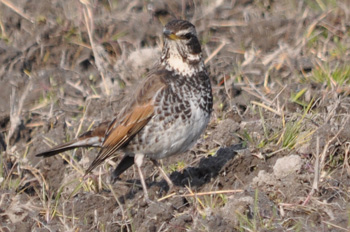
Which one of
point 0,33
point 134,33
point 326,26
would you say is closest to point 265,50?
point 326,26

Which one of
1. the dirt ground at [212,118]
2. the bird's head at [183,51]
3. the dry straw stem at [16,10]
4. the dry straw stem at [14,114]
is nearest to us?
the dirt ground at [212,118]

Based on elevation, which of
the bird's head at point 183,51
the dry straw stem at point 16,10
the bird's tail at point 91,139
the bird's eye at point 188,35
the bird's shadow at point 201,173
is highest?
the bird's eye at point 188,35

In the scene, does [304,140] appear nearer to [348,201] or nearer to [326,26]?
→ [348,201]

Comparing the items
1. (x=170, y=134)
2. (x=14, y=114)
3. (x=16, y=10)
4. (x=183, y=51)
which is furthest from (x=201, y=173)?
(x=16, y=10)

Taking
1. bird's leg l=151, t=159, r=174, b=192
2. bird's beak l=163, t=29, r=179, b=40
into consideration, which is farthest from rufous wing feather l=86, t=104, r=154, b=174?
bird's beak l=163, t=29, r=179, b=40

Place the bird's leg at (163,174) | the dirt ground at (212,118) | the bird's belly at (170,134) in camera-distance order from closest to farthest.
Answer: the dirt ground at (212,118)
the bird's belly at (170,134)
the bird's leg at (163,174)

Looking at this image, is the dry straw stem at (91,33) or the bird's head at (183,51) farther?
the dry straw stem at (91,33)

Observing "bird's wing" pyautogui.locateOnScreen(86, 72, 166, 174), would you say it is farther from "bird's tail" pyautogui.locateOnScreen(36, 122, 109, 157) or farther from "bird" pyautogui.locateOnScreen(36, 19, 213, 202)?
"bird's tail" pyautogui.locateOnScreen(36, 122, 109, 157)

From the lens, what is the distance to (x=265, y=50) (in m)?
9.10

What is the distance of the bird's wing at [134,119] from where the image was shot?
635 centimetres

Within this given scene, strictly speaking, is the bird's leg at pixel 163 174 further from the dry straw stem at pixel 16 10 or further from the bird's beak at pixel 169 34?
the dry straw stem at pixel 16 10

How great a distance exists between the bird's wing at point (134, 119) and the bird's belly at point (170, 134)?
0.07m

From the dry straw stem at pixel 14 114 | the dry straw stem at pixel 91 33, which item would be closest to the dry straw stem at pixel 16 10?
the dry straw stem at pixel 91 33

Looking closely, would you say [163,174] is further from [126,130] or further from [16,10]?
[16,10]
